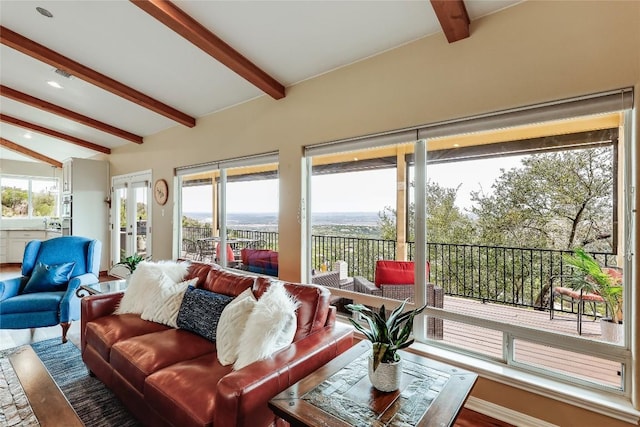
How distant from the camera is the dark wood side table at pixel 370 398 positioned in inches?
46.8

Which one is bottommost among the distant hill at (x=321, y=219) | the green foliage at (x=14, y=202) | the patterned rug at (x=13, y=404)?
the patterned rug at (x=13, y=404)

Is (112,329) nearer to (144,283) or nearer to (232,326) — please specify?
(144,283)

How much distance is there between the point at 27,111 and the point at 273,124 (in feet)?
15.0

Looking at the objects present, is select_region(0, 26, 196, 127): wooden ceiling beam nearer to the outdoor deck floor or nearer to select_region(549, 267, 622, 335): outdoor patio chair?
the outdoor deck floor

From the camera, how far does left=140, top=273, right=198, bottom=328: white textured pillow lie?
2426 mm

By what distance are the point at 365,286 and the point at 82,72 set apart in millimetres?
3854

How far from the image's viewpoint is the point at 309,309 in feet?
6.53

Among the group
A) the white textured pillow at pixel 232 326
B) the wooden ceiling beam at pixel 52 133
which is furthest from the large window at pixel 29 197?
the white textured pillow at pixel 232 326

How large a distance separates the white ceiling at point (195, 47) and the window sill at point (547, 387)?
2.38 meters

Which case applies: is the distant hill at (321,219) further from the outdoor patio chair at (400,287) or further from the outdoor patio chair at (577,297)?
the outdoor patio chair at (577,297)

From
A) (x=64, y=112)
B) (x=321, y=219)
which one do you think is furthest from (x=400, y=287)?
(x=64, y=112)

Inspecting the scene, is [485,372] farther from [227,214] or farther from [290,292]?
[227,214]

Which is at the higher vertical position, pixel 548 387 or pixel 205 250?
pixel 205 250

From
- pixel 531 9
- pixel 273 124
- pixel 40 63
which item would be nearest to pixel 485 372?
pixel 531 9
